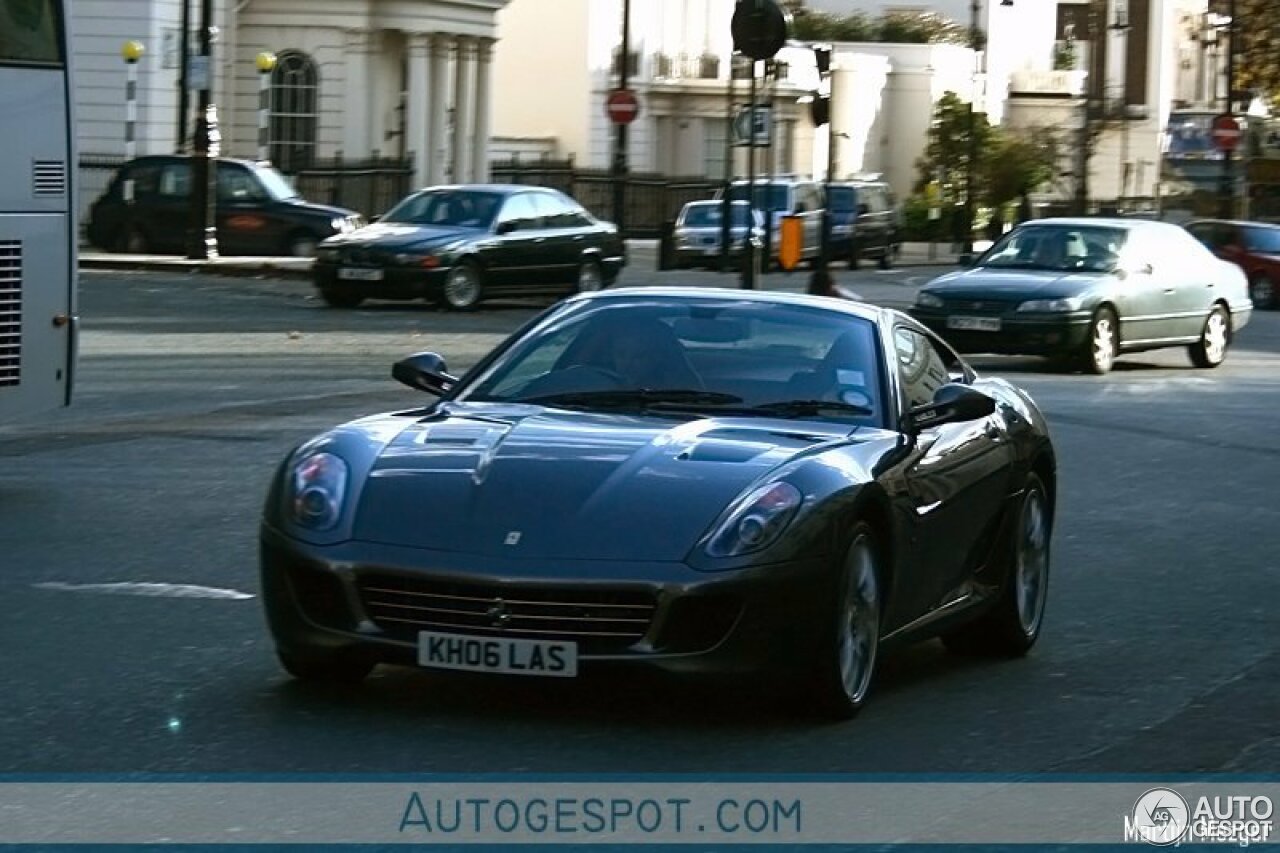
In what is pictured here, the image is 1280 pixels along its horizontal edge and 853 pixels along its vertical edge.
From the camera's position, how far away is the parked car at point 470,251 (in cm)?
3222

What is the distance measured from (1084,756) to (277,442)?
9.60 metres

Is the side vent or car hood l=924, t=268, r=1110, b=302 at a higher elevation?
the side vent

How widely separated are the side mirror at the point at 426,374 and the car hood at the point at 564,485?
0.86 meters

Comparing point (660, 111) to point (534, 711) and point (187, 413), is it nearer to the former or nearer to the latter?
point (187, 413)

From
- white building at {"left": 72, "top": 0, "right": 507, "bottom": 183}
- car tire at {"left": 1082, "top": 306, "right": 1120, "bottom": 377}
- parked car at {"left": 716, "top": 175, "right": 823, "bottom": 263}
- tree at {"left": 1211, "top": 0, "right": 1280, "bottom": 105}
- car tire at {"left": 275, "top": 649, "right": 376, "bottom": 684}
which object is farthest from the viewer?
tree at {"left": 1211, "top": 0, "right": 1280, "bottom": 105}

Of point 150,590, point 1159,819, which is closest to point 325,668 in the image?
point 150,590

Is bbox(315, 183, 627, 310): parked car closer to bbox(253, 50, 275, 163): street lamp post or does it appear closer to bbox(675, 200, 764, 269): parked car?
bbox(675, 200, 764, 269): parked car

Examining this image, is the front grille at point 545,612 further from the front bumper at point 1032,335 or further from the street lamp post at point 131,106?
the street lamp post at point 131,106

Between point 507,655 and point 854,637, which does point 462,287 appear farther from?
point 507,655

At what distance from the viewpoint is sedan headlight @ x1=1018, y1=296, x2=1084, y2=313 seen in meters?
26.4

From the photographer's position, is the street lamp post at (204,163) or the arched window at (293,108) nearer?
the street lamp post at (204,163)

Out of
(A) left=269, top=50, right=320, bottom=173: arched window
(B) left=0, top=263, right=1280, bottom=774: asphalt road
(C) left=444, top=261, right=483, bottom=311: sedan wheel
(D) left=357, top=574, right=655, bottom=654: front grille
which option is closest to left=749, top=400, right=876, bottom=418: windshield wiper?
(B) left=0, top=263, right=1280, bottom=774: asphalt road

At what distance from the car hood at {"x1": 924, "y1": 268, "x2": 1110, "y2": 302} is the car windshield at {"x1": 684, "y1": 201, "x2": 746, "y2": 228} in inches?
843

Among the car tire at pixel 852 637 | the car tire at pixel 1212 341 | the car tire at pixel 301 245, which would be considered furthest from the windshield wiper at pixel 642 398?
the car tire at pixel 301 245
